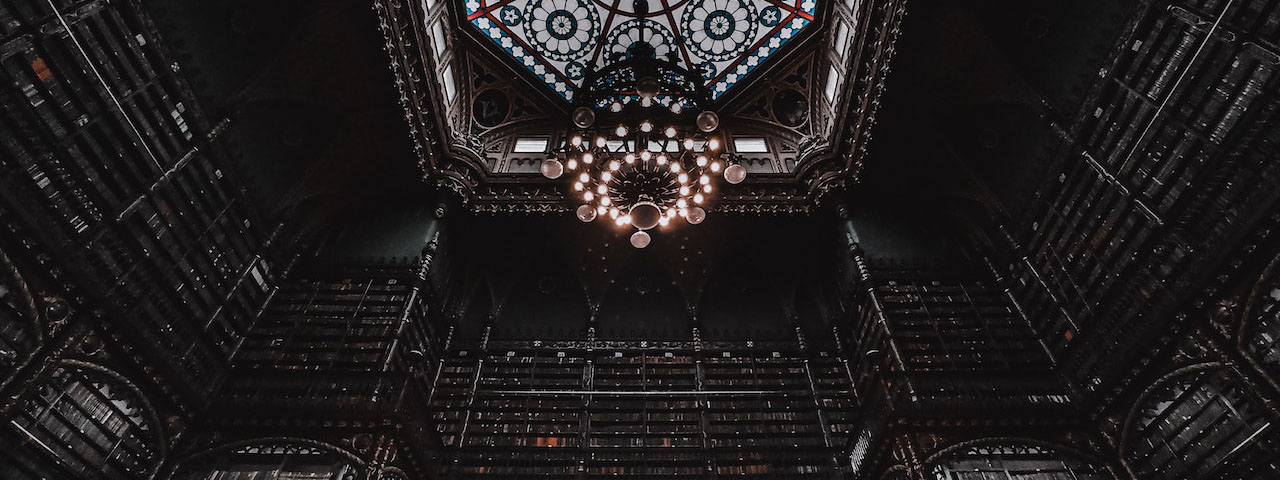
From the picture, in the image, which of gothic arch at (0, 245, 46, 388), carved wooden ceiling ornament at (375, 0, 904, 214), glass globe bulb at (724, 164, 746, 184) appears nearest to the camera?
gothic arch at (0, 245, 46, 388)

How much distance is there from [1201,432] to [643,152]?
21.1ft

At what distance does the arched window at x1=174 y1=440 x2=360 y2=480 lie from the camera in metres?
6.85

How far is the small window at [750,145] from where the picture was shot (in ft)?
42.7

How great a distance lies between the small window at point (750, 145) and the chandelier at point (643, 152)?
4.61 meters

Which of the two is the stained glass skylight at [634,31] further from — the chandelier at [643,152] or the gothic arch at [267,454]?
the gothic arch at [267,454]

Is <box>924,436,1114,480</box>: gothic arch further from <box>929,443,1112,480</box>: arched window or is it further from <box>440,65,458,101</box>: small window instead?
<box>440,65,458,101</box>: small window

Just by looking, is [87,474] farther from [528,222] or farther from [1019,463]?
[1019,463]

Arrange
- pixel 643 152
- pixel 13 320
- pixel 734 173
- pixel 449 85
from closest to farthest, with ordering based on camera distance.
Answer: pixel 13 320 → pixel 734 173 → pixel 643 152 → pixel 449 85

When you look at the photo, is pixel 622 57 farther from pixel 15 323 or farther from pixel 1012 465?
pixel 15 323

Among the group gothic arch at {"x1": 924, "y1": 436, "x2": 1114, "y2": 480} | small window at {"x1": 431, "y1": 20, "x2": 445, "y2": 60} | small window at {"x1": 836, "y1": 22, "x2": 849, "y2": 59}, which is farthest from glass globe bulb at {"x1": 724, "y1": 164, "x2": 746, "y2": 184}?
small window at {"x1": 431, "y1": 20, "x2": 445, "y2": 60}

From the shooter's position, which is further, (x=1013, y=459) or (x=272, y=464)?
(x=1013, y=459)

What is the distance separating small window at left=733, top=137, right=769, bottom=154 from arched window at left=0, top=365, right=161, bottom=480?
10532mm

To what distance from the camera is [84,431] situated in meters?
6.18

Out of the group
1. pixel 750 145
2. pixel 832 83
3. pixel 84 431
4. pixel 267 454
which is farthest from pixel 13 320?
pixel 832 83
